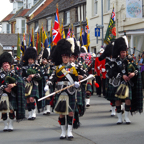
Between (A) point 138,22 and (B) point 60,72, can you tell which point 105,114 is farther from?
(A) point 138,22

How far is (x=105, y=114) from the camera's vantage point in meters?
10.5

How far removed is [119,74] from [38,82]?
2676mm

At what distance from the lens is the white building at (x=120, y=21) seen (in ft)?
65.2

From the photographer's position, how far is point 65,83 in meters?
7.08

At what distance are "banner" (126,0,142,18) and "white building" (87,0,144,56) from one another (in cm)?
127

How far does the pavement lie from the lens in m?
6.86

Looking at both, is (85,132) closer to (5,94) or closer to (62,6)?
(5,94)

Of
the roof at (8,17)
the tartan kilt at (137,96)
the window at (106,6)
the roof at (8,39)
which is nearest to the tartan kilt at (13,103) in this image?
the tartan kilt at (137,96)

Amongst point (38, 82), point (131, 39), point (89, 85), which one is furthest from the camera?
point (131, 39)

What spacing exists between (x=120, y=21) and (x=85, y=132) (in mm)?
15334

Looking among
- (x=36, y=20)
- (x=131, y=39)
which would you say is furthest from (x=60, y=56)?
(x=36, y=20)

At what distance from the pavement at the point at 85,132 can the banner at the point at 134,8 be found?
8881 millimetres

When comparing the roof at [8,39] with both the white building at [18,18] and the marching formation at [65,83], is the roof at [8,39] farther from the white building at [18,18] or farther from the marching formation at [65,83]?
the marching formation at [65,83]

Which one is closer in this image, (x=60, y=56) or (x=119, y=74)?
(x=60, y=56)
